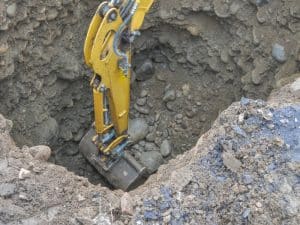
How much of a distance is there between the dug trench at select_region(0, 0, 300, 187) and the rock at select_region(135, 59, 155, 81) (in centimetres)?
1

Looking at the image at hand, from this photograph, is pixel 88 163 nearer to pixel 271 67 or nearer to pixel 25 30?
pixel 25 30

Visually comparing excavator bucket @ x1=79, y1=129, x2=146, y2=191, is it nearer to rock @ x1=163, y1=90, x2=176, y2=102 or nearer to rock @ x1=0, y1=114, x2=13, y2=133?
rock @ x1=163, y1=90, x2=176, y2=102

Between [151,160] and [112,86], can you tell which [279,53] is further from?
[112,86]

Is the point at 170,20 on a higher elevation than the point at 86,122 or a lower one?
higher

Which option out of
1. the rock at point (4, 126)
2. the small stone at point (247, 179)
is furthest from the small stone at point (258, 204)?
the rock at point (4, 126)

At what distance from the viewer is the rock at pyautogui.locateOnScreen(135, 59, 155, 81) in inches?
269

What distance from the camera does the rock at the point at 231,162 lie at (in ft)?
13.5

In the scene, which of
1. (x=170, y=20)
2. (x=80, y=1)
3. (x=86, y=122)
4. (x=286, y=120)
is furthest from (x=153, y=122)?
(x=286, y=120)

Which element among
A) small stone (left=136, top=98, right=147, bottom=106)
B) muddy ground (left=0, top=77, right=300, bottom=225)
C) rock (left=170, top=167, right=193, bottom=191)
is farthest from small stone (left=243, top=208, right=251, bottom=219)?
small stone (left=136, top=98, right=147, bottom=106)

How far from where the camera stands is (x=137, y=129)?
257 inches

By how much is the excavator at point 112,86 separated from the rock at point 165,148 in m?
0.57

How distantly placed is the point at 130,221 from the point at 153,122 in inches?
110

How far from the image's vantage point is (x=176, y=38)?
668 centimetres

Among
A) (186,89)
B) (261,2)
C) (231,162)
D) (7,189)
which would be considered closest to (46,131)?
(7,189)
